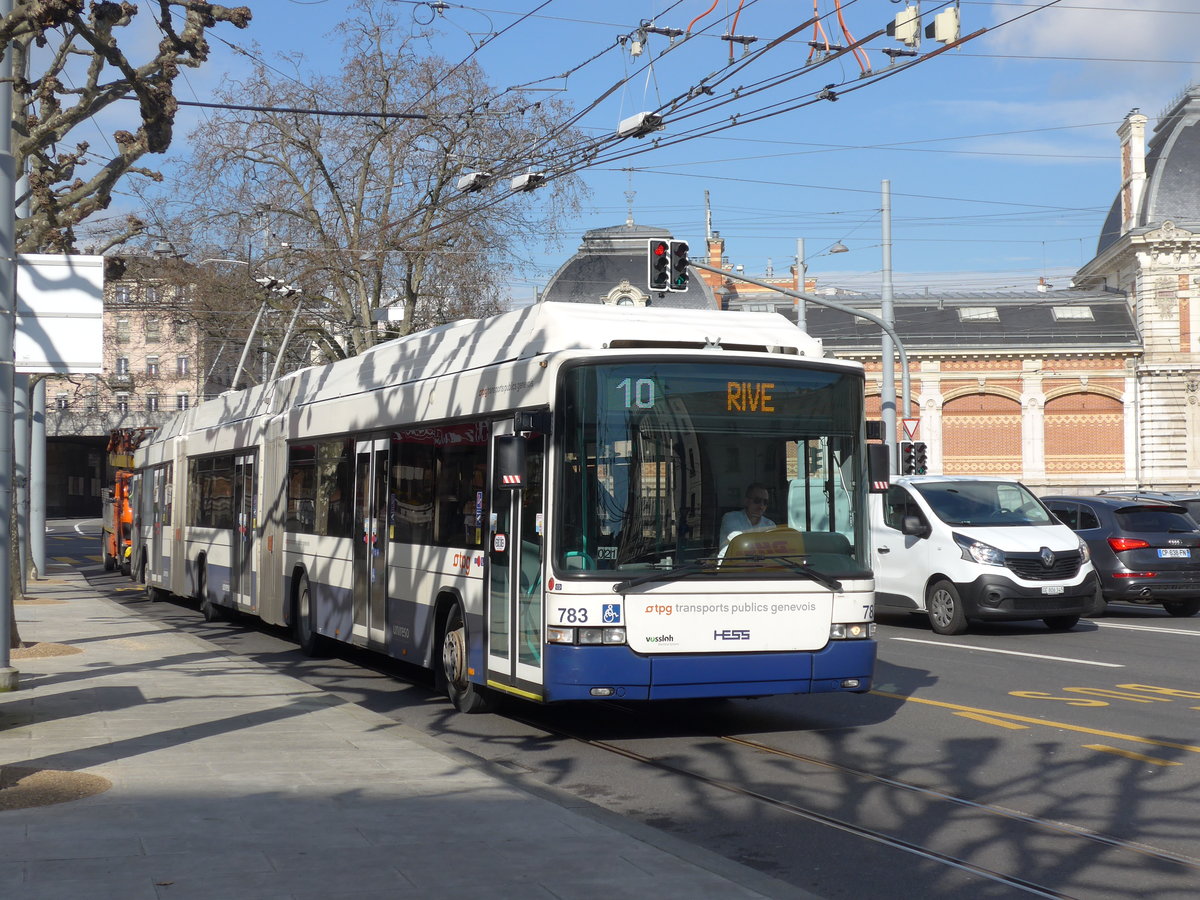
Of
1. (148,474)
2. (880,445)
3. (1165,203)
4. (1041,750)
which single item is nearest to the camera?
(1041,750)

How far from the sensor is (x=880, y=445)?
10.5 m

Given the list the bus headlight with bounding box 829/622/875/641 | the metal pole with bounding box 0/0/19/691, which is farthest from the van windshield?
the metal pole with bounding box 0/0/19/691

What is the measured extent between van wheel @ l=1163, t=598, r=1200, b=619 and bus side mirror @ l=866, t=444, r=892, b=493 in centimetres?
A: 1264

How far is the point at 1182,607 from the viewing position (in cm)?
2152

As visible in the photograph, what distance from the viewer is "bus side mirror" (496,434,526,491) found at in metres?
9.58

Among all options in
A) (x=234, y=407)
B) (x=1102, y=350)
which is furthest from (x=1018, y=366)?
(x=234, y=407)

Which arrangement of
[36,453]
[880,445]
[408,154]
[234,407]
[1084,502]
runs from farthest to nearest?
[408,154], [36,453], [1084,502], [234,407], [880,445]

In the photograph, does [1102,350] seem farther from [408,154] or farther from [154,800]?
[154,800]

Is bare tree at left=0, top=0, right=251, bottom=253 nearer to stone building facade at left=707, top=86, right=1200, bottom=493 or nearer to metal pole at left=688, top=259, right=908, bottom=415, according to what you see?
metal pole at left=688, top=259, right=908, bottom=415

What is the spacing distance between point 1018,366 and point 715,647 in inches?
2231

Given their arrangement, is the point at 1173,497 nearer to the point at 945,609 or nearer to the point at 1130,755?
the point at 945,609

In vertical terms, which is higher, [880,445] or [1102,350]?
[1102,350]

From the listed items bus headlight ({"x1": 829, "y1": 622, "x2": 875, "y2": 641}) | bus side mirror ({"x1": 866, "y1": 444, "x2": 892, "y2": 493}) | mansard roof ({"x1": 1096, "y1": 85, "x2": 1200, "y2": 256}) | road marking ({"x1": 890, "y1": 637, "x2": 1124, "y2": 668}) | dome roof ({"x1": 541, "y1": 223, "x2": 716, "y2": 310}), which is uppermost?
mansard roof ({"x1": 1096, "y1": 85, "x2": 1200, "y2": 256})

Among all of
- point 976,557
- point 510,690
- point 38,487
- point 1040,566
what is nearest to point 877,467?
point 510,690
